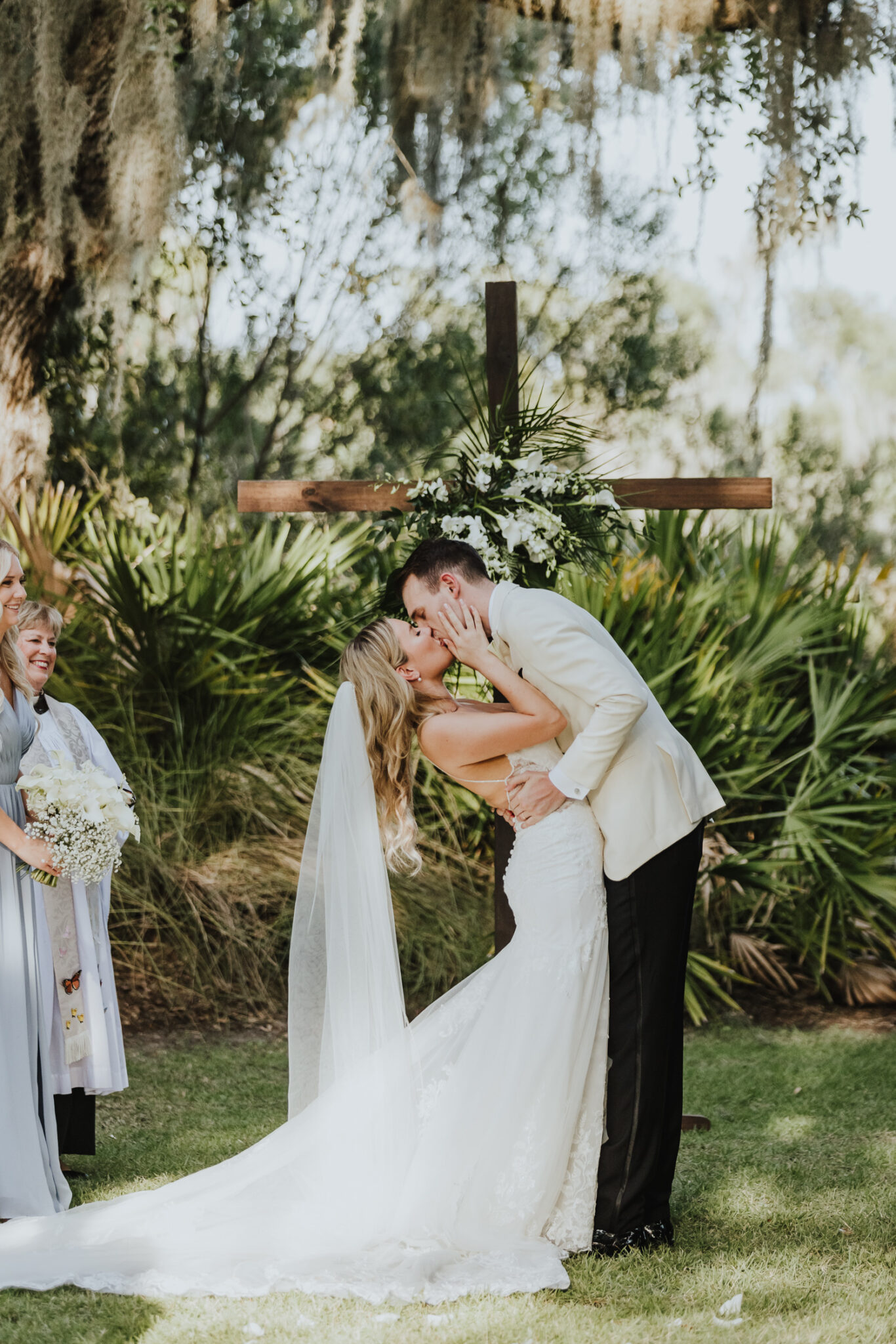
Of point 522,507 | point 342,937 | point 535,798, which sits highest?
point 522,507

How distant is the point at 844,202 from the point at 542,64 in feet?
7.91

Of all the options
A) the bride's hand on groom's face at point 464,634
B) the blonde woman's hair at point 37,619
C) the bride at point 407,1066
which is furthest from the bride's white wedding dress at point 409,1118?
the blonde woman's hair at point 37,619

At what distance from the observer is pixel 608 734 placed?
342cm

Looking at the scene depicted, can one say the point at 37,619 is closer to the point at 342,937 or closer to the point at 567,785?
the point at 342,937

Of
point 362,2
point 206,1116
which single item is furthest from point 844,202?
point 206,1116

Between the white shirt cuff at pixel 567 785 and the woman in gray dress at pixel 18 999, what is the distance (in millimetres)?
1587

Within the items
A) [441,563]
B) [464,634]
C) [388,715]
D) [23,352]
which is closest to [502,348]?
[441,563]

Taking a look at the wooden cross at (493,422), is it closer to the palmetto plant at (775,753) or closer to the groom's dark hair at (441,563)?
the groom's dark hair at (441,563)

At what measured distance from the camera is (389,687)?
3.70 meters

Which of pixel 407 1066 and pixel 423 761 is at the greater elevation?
pixel 423 761

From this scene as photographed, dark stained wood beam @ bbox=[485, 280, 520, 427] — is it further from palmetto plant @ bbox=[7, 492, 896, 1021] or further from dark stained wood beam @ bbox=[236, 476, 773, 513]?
palmetto plant @ bbox=[7, 492, 896, 1021]

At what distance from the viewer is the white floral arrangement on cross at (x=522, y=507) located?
442 cm

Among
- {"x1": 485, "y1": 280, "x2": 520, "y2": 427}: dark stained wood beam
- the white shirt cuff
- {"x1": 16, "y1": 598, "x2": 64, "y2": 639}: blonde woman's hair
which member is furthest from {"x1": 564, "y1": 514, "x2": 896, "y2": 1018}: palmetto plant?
the white shirt cuff

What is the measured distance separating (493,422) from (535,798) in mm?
1837
